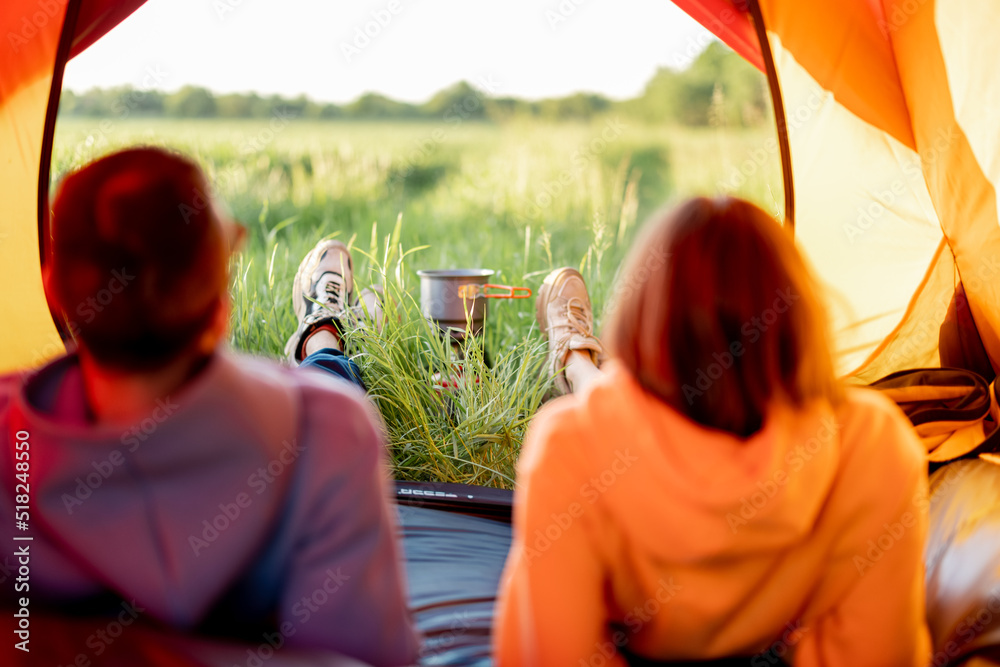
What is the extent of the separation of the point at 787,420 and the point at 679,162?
919cm

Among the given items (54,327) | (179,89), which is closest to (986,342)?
(54,327)

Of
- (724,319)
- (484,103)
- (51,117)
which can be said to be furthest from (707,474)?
(484,103)

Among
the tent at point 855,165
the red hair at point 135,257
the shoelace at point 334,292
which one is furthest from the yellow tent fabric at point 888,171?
the red hair at point 135,257

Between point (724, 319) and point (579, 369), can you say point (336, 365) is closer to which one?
point (579, 369)

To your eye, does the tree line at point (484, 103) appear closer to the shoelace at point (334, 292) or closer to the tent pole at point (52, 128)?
the shoelace at point (334, 292)

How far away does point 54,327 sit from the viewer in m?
2.34

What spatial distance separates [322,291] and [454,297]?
1.57ft

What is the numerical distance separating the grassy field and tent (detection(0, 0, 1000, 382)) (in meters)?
0.28

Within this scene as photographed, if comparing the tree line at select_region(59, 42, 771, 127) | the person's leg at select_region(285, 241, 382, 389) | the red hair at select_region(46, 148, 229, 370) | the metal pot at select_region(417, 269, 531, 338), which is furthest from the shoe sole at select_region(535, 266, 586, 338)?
the tree line at select_region(59, 42, 771, 127)

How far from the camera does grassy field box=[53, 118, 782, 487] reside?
239 cm

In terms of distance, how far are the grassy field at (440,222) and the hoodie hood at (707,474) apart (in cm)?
30

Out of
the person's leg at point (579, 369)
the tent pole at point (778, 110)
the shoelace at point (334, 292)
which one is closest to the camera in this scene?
the tent pole at point (778, 110)

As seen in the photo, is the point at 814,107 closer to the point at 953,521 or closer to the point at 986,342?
the point at 986,342

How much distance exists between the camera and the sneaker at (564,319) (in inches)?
101
